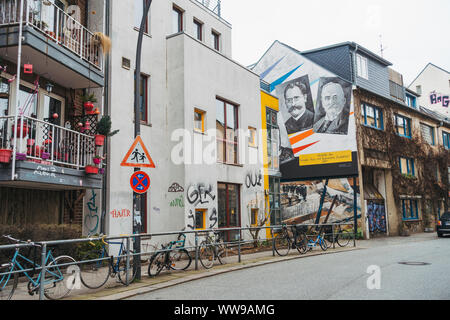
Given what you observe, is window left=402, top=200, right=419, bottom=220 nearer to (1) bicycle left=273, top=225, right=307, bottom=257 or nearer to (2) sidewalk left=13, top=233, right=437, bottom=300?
(1) bicycle left=273, top=225, right=307, bottom=257

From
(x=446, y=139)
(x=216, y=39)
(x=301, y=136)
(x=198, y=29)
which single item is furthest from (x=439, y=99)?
(x=198, y=29)

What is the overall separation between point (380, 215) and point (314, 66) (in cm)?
989

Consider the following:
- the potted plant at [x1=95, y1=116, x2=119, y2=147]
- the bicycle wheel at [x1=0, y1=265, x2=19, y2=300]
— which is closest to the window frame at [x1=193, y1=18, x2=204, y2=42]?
the potted plant at [x1=95, y1=116, x2=119, y2=147]

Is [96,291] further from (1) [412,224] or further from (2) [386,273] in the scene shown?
(1) [412,224]

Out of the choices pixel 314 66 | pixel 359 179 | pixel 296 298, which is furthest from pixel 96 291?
pixel 314 66

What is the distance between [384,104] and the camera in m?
27.4

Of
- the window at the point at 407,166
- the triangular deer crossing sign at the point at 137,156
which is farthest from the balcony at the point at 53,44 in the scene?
the window at the point at 407,166

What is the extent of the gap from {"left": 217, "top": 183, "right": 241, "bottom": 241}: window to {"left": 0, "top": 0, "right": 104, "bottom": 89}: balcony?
6463 millimetres

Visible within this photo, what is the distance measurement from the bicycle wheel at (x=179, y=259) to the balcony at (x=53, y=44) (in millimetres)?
5156

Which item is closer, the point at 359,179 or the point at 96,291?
the point at 96,291

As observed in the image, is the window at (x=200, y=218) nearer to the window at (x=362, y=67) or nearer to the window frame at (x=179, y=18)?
the window frame at (x=179, y=18)

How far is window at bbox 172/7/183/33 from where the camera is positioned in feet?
53.3

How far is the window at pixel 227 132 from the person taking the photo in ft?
53.6

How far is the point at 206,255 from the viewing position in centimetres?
1129
